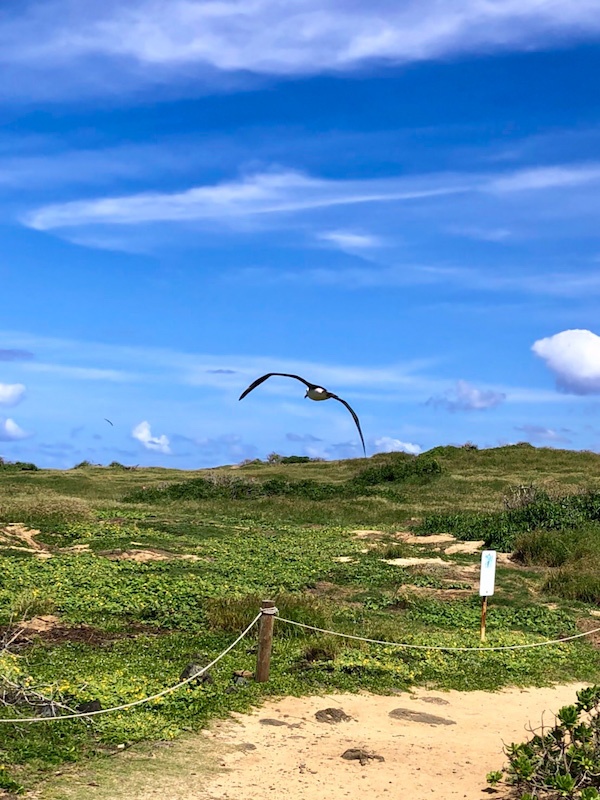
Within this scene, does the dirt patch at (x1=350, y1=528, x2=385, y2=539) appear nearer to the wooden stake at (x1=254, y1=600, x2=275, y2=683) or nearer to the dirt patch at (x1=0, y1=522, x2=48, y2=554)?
the dirt patch at (x1=0, y1=522, x2=48, y2=554)

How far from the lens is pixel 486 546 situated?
68.3ft

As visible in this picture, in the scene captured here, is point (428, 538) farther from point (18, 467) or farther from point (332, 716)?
point (18, 467)

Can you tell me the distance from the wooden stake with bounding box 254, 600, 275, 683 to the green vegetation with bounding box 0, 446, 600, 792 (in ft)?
0.60

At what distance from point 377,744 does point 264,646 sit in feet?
6.00

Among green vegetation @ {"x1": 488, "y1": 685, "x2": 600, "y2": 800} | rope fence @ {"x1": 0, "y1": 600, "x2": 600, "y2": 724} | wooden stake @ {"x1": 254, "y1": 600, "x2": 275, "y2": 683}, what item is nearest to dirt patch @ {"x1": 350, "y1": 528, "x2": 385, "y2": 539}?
rope fence @ {"x1": 0, "y1": 600, "x2": 600, "y2": 724}

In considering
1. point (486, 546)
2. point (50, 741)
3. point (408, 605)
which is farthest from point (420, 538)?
point (50, 741)

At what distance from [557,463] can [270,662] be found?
99.9ft

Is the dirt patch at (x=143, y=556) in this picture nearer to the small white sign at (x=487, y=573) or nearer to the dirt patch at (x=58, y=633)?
the dirt patch at (x=58, y=633)

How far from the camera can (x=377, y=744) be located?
817 centimetres

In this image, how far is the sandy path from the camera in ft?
23.2

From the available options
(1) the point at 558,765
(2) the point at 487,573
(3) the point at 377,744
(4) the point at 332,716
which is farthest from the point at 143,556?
(1) the point at 558,765

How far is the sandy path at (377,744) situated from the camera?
709 centimetres

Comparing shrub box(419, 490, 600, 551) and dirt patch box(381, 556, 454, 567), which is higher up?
shrub box(419, 490, 600, 551)

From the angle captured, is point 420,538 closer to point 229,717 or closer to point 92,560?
point 92,560
